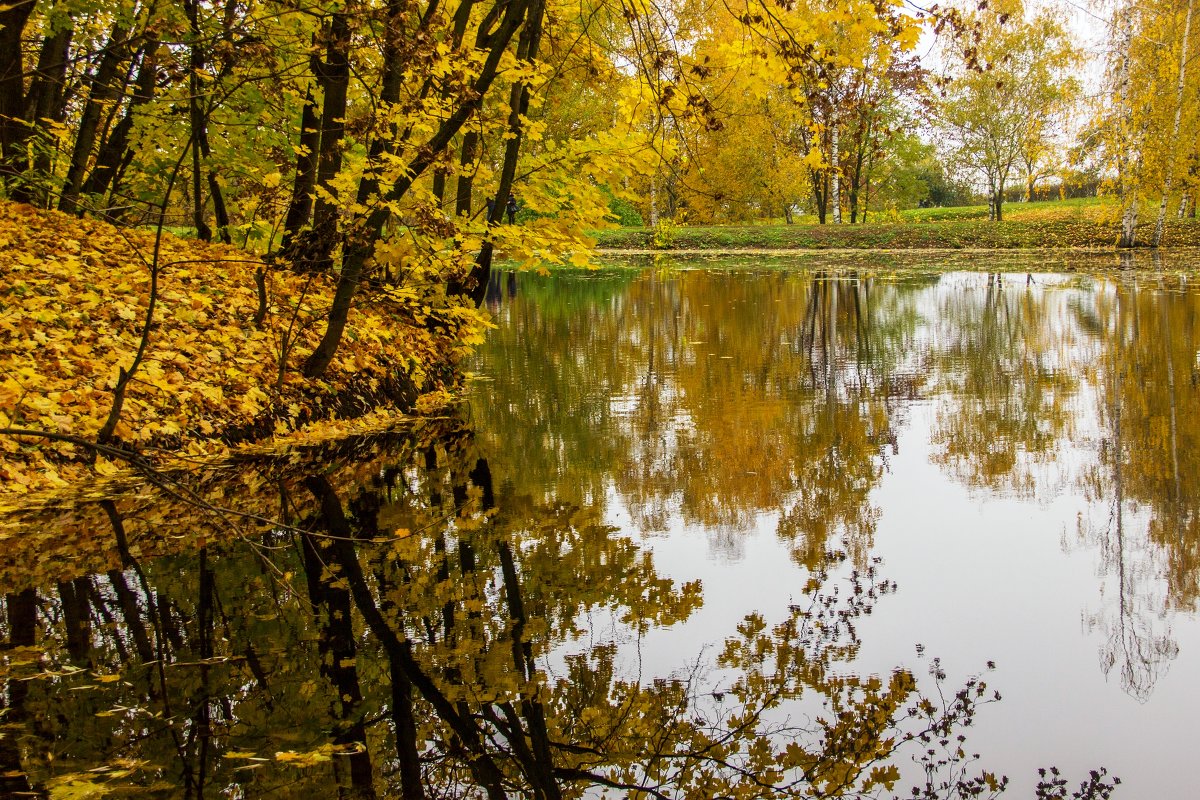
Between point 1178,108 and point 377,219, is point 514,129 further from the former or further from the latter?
point 1178,108

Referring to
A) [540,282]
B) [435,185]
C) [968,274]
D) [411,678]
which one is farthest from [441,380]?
[540,282]

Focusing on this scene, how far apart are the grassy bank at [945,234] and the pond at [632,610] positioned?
29320 millimetres

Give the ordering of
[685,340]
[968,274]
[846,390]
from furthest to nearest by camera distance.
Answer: [968,274] → [685,340] → [846,390]

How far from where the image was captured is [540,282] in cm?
3431

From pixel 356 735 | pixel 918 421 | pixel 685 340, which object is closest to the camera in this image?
pixel 356 735

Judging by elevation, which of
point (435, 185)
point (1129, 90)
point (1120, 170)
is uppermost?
point (1129, 90)

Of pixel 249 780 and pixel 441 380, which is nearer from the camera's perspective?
pixel 249 780

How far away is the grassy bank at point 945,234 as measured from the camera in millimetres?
37250

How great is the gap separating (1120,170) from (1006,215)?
773 inches

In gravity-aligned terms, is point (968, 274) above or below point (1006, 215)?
below

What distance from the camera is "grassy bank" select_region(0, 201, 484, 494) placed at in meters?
6.62

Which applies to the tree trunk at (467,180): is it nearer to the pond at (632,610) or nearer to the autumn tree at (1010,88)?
the pond at (632,610)

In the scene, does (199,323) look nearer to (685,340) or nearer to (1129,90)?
(685,340)

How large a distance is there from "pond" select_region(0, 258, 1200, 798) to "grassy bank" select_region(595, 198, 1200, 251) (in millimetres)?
29320
